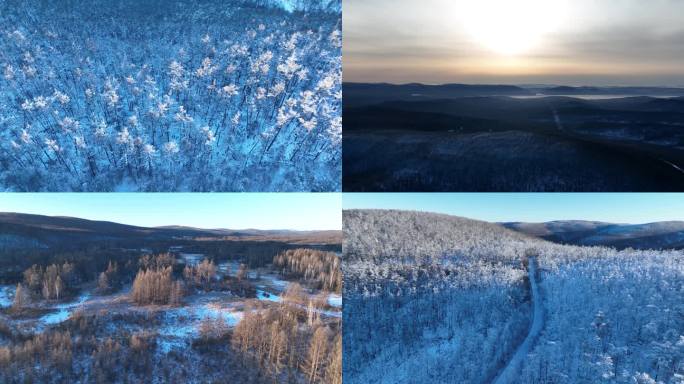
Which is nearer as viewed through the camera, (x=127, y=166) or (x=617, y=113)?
(x=127, y=166)

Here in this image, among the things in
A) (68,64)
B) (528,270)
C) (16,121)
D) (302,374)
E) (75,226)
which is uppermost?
(68,64)

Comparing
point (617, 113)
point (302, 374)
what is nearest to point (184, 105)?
point (302, 374)

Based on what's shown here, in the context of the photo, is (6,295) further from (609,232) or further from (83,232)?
(609,232)

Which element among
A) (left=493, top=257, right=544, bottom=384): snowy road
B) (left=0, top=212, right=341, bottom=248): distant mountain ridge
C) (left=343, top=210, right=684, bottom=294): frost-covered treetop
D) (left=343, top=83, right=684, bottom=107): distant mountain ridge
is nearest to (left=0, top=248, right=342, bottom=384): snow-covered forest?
(left=0, top=212, right=341, bottom=248): distant mountain ridge

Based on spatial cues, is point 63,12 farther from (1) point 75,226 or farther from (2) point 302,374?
(2) point 302,374

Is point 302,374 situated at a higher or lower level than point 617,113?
lower

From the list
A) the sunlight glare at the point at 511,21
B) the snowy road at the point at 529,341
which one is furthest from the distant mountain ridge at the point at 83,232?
the sunlight glare at the point at 511,21

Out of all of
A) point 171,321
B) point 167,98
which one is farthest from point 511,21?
point 171,321
